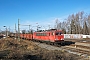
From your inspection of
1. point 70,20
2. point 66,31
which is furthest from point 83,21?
point 66,31

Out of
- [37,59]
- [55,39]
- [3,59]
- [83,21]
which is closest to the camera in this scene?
[3,59]

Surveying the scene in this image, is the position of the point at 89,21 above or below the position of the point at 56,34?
above

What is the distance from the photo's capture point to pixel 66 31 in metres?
97.8

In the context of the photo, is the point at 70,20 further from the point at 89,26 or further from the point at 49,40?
the point at 49,40

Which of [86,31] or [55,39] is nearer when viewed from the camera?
[55,39]

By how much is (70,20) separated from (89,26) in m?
12.8

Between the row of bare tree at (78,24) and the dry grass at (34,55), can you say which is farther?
the row of bare tree at (78,24)

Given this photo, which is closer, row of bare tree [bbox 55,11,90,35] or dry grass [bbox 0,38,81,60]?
dry grass [bbox 0,38,81,60]

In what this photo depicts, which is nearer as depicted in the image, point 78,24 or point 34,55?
point 34,55

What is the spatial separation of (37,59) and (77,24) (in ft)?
249

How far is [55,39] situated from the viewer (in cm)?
2798

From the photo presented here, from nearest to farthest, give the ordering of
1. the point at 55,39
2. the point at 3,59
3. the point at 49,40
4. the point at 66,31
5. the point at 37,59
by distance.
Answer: the point at 3,59 → the point at 37,59 → the point at 55,39 → the point at 49,40 → the point at 66,31

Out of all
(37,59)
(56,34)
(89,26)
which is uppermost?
(89,26)

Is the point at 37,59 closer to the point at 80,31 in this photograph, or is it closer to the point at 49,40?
the point at 49,40
